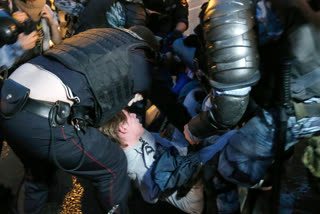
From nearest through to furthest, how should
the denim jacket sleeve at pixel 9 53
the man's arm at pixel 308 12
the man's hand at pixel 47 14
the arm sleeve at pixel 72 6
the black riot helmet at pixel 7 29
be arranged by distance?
the man's arm at pixel 308 12, the black riot helmet at pixel 7 29, the denim jacket sleeve at pixel 9 53, the arm sleeve at pixel 72 6, the man's hand at pixel 47 14

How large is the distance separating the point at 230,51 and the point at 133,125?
901 millimetres

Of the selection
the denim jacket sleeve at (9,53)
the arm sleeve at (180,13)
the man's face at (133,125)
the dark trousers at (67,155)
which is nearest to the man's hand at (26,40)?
the denim jacket sleeve at (9,53)

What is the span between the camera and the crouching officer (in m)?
1.25

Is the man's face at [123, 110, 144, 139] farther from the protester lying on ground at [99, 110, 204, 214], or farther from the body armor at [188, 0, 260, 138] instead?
the body armor at [188, 0, 260, 138]

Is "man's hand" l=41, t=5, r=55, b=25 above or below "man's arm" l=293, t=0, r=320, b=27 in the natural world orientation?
below

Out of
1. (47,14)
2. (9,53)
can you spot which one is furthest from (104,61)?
(47,14)

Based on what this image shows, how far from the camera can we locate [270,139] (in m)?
1.45

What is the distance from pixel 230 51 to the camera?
1137 millimetres

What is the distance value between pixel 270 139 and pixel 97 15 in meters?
1.64

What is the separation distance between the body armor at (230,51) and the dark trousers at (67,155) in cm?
70

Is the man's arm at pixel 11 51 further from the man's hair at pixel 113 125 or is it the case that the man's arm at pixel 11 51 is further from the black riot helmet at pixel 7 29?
the man's hair at pixel 113 125

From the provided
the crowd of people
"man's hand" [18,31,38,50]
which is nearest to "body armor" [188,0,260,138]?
the crowd of people

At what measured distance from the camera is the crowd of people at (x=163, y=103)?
1.16 metres

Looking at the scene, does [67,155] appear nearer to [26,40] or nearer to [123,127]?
[123,127]
